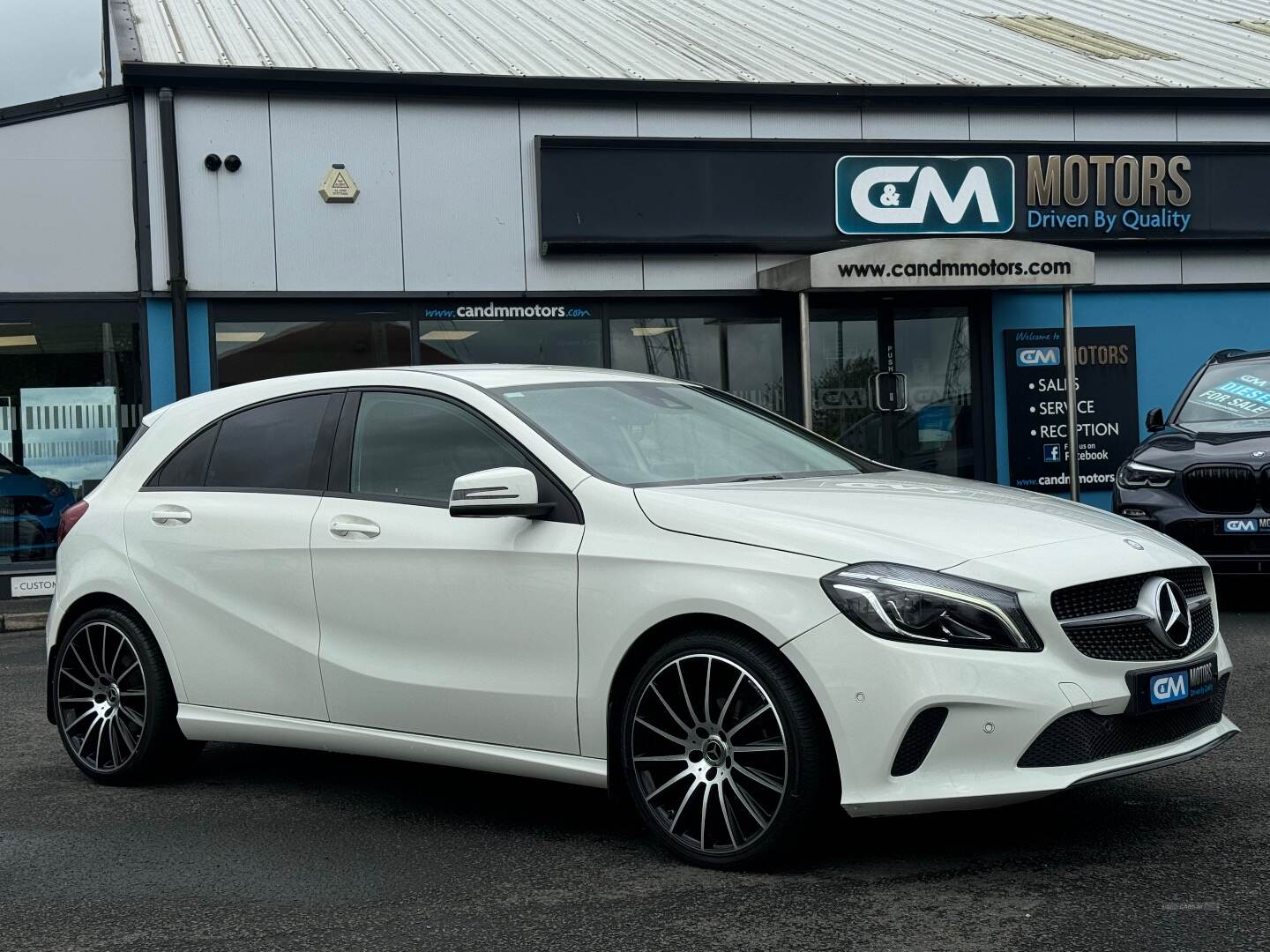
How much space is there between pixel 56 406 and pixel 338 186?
10.9 ft

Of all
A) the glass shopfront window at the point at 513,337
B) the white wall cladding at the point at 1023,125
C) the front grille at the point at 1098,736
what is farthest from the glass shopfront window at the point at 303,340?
the front grille at the point at 1098,736

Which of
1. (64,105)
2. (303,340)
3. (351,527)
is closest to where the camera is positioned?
(351,527)

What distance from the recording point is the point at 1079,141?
53.9 feet

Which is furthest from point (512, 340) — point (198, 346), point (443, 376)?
point (443, 376)

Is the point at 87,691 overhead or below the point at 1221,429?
below

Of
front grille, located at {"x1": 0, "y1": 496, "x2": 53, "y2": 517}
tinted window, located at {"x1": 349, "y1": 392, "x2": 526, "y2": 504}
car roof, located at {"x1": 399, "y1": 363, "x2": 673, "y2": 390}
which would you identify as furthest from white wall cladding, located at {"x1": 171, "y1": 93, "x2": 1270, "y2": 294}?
tinted window, located at {"x1": 349, "y1": 392, "x2": 526, "y2": 504}

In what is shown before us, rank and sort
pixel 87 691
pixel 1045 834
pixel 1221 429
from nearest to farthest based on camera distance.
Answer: pixel 1045 834 < pixel 87 691 < pixel 1221 429

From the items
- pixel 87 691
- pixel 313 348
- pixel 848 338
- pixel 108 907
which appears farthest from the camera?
pixel 848 338

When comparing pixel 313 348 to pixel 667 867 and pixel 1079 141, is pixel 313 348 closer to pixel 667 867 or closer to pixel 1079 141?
pixel 1079 141

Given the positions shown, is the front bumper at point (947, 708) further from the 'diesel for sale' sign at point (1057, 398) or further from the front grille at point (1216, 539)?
the 'diesel for sale' sign at point (1057, 398)

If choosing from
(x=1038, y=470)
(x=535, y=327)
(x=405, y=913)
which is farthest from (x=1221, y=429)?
(x=405, y=913)

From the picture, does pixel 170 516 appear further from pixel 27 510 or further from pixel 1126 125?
pixel 1126 125

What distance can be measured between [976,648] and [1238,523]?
21.1 feet

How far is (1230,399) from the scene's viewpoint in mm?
11141
